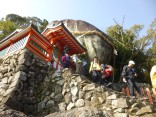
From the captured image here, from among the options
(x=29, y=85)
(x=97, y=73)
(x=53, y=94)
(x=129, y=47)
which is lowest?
(x=53, y=94)

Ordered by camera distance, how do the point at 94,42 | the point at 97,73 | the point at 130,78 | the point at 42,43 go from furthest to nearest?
the point at 94,42 → the point at 42,43 → the point at 97,73 → the point at 130,78

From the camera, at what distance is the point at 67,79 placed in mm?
10102

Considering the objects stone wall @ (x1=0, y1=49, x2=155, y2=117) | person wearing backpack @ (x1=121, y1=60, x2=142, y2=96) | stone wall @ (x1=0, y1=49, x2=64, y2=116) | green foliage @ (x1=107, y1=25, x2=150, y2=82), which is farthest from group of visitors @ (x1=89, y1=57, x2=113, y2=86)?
green foliage @ (x1=107, y1=25, x2=150, y2=82)

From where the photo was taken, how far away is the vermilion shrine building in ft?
40.2

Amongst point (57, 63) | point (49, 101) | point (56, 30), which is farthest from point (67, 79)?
point (56, 30)

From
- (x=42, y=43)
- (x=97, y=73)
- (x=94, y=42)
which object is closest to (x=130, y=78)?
Result: (x=97, y=73)

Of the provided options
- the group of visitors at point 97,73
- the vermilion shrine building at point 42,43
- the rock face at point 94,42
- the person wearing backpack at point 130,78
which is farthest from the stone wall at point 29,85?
the rock face at point 94,42

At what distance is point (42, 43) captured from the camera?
13383mm

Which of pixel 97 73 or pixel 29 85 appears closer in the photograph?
pixel 29 85

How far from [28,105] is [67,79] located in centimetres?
217

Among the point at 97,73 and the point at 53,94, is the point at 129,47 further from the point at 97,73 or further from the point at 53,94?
the point at 53,94

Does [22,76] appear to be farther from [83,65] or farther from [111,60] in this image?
[111,60]

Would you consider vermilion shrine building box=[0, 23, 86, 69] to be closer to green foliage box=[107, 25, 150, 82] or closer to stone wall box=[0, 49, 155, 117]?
stone wall box=[0, 49, 155, 117]

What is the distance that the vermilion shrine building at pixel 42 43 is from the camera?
12246 millimetres
